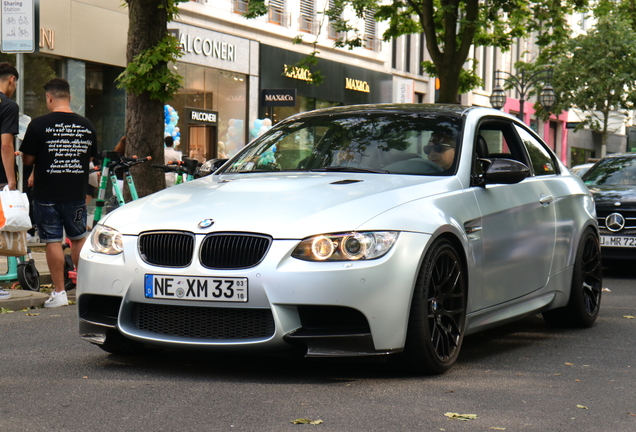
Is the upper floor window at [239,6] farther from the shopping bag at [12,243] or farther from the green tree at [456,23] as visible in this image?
the shopping bag at [12,243]

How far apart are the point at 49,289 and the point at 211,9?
16.0 metres

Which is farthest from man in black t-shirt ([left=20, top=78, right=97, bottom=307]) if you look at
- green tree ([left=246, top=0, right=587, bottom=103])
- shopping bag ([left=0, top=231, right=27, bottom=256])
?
green tree ([left=246, top=0, right=587, bottom=103])

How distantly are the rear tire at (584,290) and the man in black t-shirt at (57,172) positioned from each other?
4.01 m

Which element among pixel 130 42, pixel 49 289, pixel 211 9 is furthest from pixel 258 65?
pixel 49 289

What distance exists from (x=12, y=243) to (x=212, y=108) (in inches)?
684

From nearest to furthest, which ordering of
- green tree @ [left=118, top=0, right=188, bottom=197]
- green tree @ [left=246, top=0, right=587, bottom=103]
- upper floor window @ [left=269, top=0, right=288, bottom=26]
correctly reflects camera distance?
green tree @ [left=118, top=0, right=188, bottom=197] < green tree @ [left=246, top=0, right=587, bottom=103] < upper floor window @ [left=269, top=0, right=288, bottom=26]

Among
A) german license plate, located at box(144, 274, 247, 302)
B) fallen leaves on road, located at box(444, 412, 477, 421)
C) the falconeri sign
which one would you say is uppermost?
the falconeri sign

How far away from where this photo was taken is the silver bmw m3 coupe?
486 cm

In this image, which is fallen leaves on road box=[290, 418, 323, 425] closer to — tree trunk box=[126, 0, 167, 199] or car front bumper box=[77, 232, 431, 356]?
car front bumper box=[77, 232, 431, 356]

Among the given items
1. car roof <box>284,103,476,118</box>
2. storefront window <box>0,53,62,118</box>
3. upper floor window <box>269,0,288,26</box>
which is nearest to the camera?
car roof <box>284,103,476,118</box>

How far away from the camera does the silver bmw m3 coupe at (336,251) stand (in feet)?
16.0

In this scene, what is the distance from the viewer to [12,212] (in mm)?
8180

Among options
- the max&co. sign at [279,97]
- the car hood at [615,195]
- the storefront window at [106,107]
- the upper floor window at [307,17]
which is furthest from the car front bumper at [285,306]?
the upper floor window at [307,17]

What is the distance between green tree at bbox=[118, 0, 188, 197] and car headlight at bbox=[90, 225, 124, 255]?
6.58 metres
